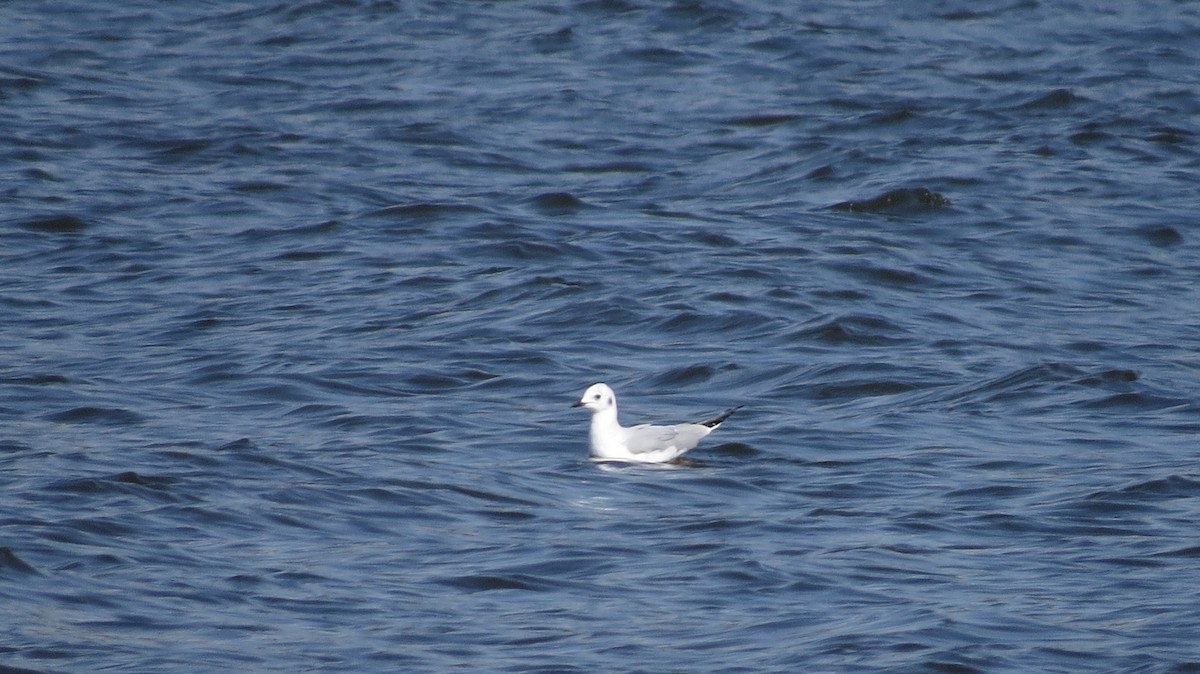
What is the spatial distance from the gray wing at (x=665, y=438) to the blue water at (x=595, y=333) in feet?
0.62

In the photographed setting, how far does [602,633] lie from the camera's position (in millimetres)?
7012

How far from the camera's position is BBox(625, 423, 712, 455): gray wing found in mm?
9820

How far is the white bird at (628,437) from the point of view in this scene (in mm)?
9836

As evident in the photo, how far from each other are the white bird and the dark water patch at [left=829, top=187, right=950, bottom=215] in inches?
235

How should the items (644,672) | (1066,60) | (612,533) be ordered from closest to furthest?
(644,672) → (612,533) → (1066,60)

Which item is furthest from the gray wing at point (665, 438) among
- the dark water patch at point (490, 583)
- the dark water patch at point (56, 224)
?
the dark water patch at point (56, 224)

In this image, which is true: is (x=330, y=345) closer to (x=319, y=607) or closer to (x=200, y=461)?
(x=200, y=461)

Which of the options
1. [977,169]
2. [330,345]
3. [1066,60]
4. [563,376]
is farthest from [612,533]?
[1066,60]

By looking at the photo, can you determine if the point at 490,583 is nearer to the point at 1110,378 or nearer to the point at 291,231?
the point at 1110,378

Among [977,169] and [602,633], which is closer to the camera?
[602,633]

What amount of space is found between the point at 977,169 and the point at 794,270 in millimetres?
3393

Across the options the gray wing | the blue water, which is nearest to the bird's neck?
the gray wing

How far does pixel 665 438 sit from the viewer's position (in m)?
9.82

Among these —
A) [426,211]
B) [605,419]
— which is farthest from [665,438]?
[426,211]
